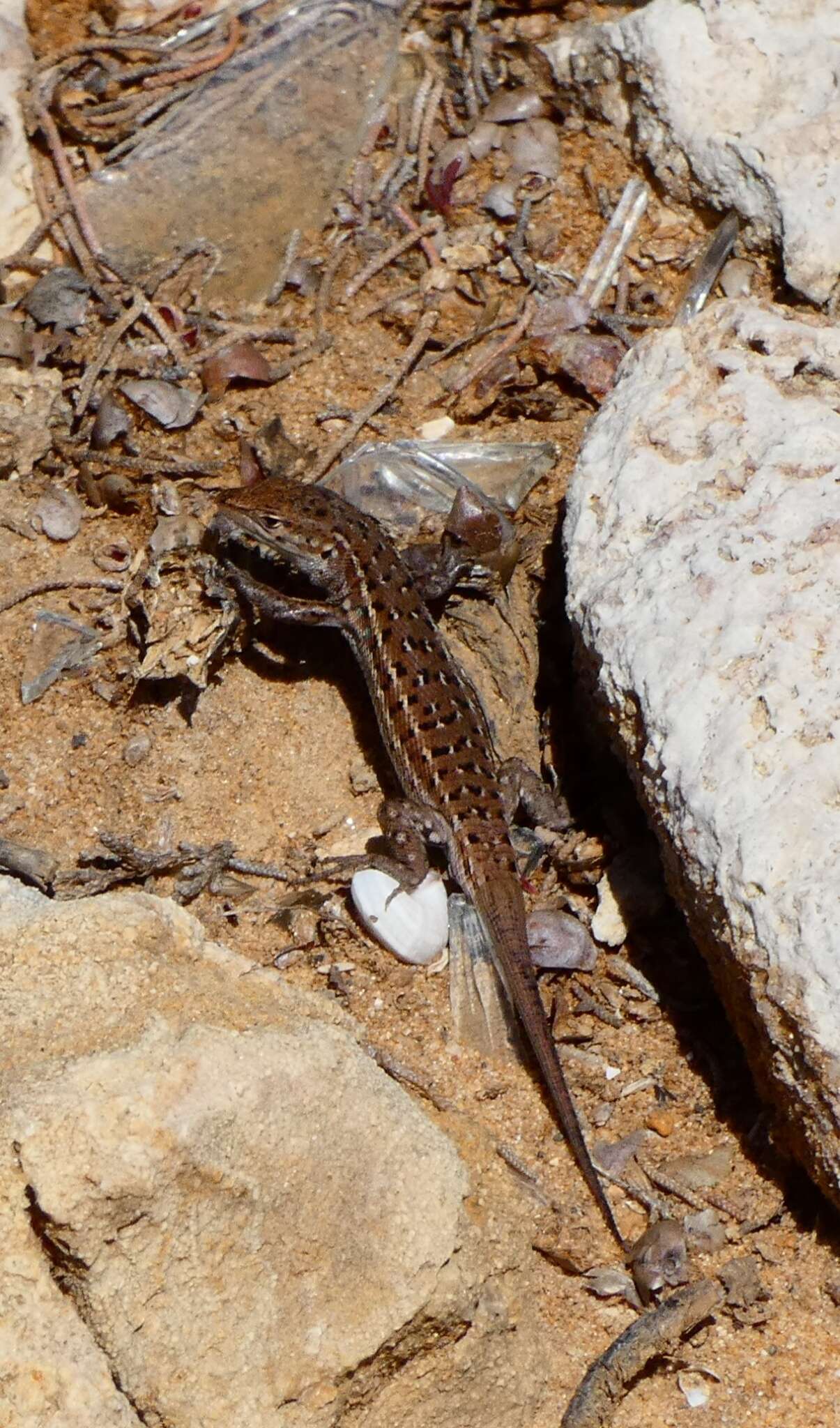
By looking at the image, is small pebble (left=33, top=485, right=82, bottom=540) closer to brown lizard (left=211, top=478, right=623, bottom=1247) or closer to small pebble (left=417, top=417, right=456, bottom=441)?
brown lizard (left=211, top=478, right=623, bottom=1247)

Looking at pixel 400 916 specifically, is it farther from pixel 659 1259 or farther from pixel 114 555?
pixel 114 555

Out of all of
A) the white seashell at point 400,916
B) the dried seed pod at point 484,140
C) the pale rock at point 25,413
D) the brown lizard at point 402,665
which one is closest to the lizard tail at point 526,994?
the brown lizard at point 402,665

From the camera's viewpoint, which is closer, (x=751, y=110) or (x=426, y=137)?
(x=751, y=110)

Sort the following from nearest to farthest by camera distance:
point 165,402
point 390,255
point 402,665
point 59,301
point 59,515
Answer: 1. point 402,665
2. point 59,515
3. point 165,402
4. point 59,301
5. point 390,255

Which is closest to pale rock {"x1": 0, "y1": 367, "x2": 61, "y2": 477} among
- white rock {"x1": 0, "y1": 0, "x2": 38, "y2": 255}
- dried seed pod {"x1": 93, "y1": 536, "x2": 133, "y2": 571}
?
dried seed pod {"x1": 93, "y1": 536, "x2": 133, "y2": 571}

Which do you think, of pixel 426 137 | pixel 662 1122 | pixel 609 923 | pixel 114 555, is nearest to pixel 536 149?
pixel 426 137

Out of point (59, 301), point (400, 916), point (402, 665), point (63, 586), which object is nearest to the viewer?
point (400, 916)
